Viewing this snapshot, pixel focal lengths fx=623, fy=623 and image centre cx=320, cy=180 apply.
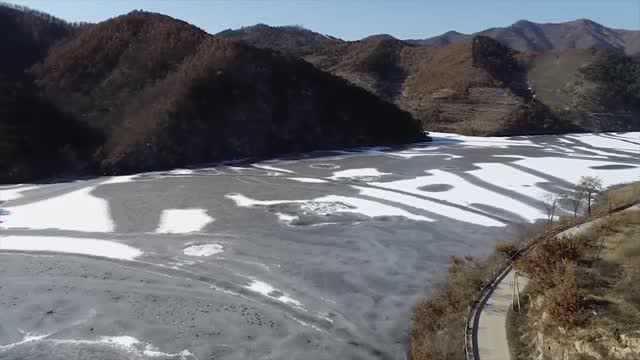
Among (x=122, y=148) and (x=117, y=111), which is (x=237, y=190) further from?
(x=117, y=111)

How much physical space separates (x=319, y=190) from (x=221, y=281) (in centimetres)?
1992

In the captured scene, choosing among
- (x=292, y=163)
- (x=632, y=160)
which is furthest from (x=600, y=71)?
(x=292, y=163)

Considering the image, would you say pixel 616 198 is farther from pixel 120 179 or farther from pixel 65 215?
pixel 120 179

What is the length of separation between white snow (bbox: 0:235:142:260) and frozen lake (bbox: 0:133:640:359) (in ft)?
0.39

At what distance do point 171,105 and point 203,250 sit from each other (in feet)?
118

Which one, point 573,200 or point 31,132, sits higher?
point 31,132

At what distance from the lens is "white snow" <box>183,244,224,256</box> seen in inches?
1331

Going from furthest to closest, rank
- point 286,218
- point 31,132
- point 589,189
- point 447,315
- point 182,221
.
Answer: point 31,132 → point 589,189 → point 286,218 → point 182,221 → point 447,315

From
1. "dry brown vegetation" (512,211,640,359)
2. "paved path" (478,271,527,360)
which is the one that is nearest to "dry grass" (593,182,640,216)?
"dry brown vegetation" (512,211,640,359)

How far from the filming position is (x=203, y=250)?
34.3m

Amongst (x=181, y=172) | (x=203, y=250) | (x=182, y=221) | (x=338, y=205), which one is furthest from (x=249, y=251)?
(x=181, y=172)

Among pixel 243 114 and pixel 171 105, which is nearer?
pixel 171 105

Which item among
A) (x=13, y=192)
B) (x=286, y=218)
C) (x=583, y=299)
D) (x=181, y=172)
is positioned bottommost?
(x=286, y=218)

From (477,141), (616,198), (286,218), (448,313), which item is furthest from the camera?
(477,141)
